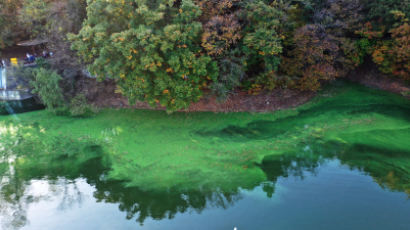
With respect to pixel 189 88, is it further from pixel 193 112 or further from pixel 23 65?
pixel 23 65

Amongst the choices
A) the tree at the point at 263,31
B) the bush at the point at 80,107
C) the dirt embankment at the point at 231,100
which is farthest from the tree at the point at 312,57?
the bush at the point at 80,107

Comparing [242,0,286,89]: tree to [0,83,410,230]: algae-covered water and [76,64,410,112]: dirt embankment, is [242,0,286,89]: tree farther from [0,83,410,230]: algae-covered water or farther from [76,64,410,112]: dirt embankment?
[0,83,410,230]: algae-covered water

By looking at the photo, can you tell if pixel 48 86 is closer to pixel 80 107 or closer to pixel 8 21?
pixel 80 107

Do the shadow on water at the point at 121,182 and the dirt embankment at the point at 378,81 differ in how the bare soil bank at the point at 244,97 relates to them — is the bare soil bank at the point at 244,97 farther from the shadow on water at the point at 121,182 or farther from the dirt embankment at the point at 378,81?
the shadow on water at the point at 121,182

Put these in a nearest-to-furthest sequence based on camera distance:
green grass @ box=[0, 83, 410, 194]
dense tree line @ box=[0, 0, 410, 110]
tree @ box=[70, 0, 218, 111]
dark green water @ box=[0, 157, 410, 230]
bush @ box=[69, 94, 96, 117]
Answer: dark green water @ box=[0, 157, 410, 230] → green grass @ box=[0, 83, 410, 194] → tree @ box=[70, 0, 218, 111] → dense tree line @ box=[0, 0, 410, 110] → bush @ box=[69, 94, 96, 117]

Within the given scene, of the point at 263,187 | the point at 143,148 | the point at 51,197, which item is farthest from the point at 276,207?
the point at 51,197

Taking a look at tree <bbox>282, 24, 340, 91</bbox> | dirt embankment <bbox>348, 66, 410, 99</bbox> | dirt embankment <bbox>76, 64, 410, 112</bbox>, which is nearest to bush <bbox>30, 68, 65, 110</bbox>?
dirt embankment <bbox>76, 64, 410, 112</bbox>
